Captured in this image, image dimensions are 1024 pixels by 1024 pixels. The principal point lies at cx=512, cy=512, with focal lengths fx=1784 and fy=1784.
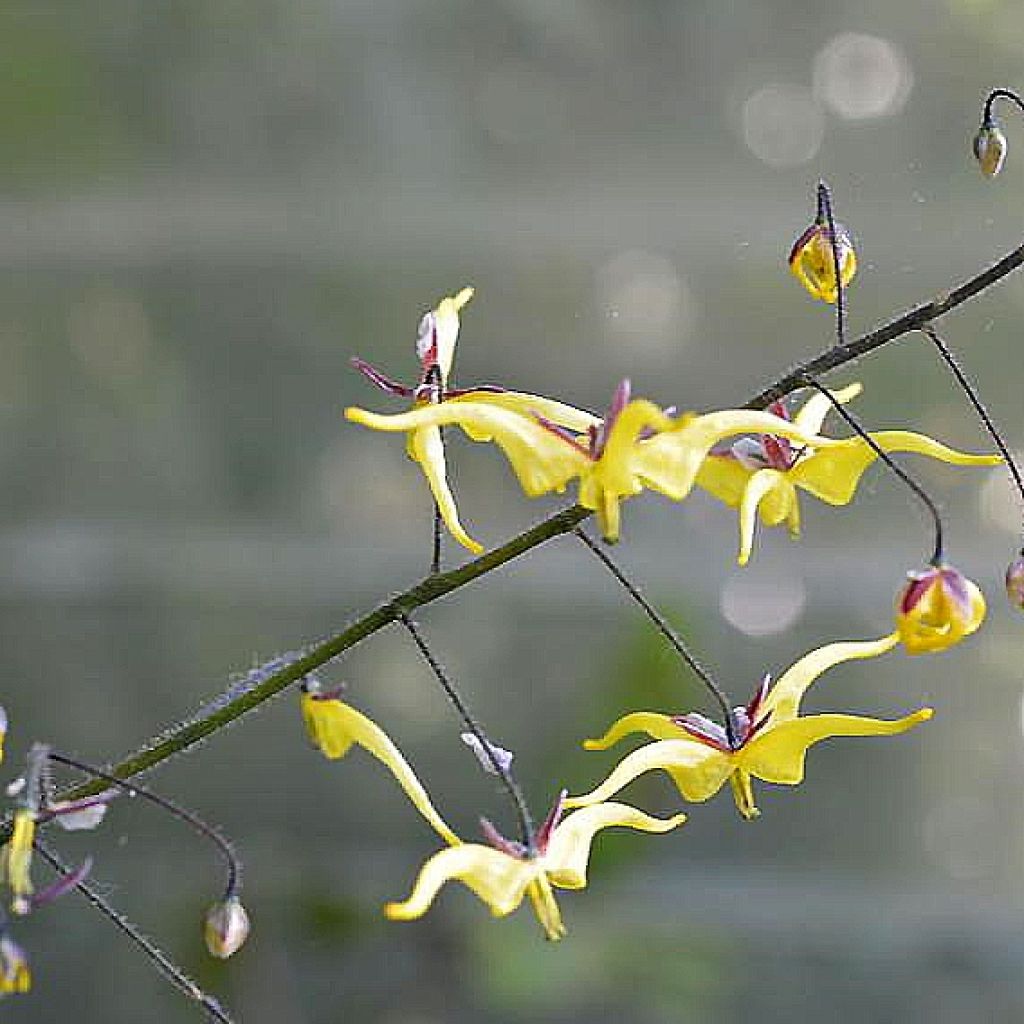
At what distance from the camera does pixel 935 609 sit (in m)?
0.43

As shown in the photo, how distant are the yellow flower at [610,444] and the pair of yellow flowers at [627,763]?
71 millimetres

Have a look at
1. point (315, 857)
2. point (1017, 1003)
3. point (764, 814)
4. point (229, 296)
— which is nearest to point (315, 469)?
point (229, 296)

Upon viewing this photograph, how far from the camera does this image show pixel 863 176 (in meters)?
1.18

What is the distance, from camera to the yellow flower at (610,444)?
422 millimetres

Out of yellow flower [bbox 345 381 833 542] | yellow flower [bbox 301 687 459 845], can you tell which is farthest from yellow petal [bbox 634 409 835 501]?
yellow flower [bbox 301 687 459 845]

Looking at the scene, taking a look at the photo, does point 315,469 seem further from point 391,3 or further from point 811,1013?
point 811,1013

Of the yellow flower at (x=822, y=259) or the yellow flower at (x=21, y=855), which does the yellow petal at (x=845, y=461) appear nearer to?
the yellow flower at (x=822, y=259)

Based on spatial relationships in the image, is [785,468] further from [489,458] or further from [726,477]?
[489,458]

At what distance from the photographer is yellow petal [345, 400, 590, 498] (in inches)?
17.0

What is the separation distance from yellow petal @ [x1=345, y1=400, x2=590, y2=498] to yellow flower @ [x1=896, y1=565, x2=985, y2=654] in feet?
0.28

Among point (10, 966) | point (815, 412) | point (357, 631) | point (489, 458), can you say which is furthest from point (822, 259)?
point (489, 458)

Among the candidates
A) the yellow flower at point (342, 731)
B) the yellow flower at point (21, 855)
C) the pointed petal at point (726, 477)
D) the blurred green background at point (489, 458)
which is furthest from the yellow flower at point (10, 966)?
the blurred green background at point (489, 458)

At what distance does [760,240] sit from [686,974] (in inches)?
20.2

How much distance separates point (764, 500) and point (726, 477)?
15mm
